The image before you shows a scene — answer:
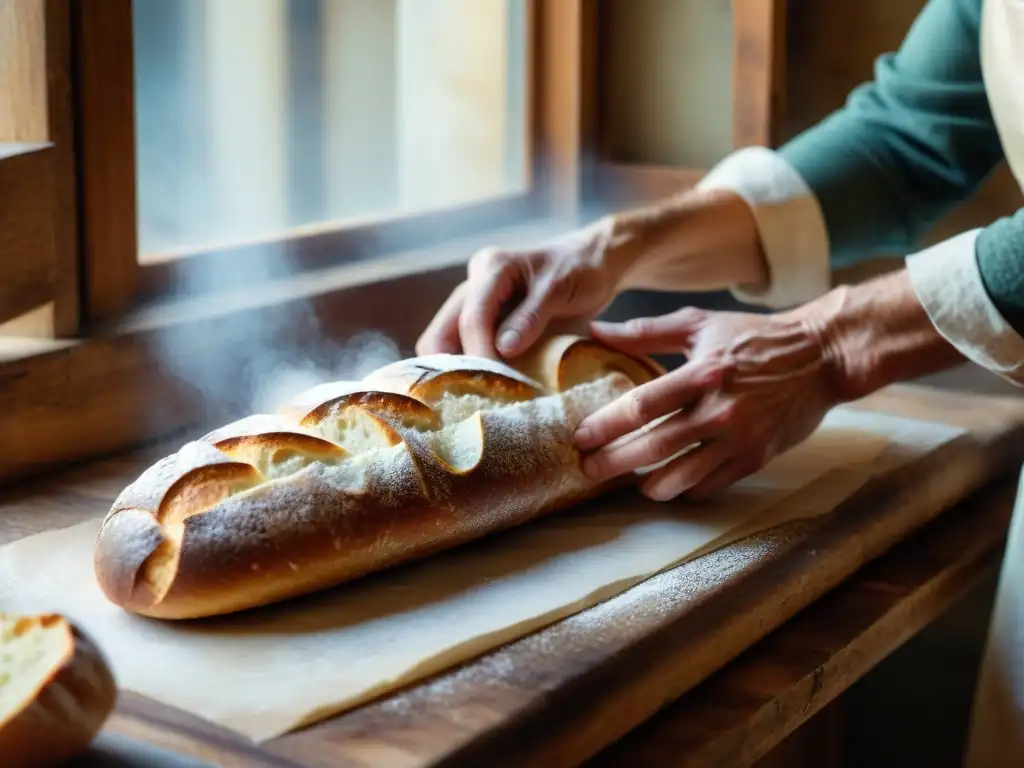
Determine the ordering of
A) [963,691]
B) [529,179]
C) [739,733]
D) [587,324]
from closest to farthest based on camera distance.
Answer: [739,733], [587,324], [963,691], [529,179]

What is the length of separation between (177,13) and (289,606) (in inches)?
34.1

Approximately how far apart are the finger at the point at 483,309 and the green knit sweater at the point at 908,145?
549 millimetres

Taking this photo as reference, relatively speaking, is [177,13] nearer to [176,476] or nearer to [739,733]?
[176,476]

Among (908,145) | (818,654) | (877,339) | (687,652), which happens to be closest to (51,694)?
(687,652)

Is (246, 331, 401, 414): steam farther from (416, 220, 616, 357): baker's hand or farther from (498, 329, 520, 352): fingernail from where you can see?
(498, 329, 520, 352): fingernail

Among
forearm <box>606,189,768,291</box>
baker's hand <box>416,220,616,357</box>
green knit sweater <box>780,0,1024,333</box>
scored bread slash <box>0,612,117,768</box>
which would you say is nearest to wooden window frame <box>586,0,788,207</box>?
green knit sweater <box>780,0,1024,333</box>

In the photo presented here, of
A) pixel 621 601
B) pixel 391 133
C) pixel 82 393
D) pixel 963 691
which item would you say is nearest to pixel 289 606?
pixel 621 601

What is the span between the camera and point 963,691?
1.98 m

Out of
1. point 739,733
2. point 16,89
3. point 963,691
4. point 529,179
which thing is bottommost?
point 963,691

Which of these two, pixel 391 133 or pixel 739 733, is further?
pixel 391 133

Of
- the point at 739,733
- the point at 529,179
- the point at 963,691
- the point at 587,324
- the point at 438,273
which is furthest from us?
the point at 529,179

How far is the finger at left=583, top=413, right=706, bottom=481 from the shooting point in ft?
4.20

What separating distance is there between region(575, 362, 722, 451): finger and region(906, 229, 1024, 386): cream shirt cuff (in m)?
0.28

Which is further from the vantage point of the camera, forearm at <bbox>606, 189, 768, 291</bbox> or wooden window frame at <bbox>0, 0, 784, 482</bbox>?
forearm at <bbox>606, 189, 768, 291</bbox>
